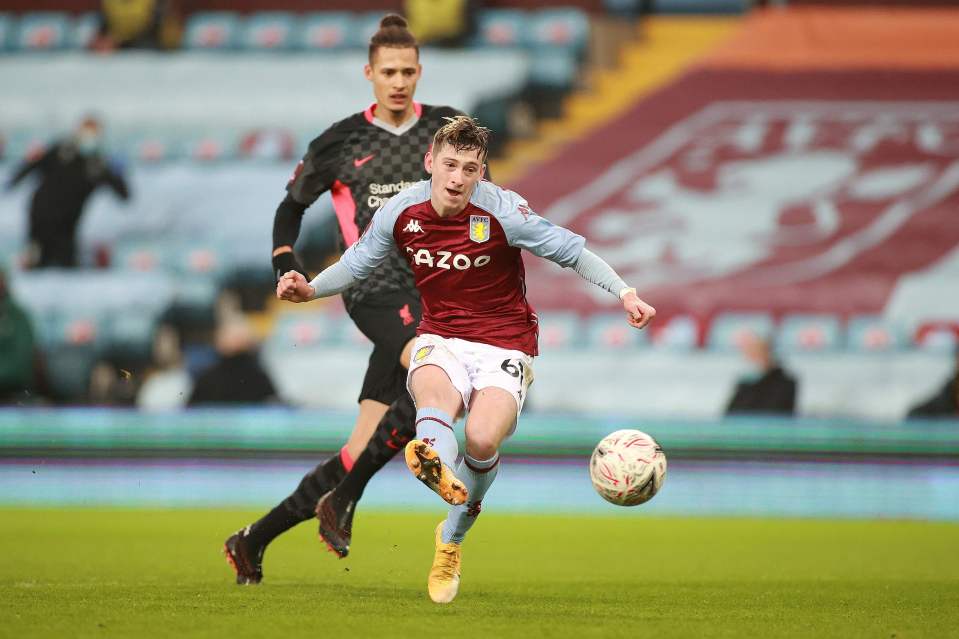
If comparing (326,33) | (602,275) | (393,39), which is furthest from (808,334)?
(602,275)

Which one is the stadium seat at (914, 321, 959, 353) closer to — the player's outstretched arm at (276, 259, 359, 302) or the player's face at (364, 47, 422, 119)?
the player's face at (364, 47, 422, 119)

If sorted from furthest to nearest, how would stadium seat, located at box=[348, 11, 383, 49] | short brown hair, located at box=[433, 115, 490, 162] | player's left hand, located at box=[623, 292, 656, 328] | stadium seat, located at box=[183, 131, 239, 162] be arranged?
stadium seat, located at box=[348, 11, 383, 49]
stadium seat, located at box=[183, 131, 239, 162]
short brown hair, located at box=[433, 115, 490, 162]
player's left hand, located at box=[623, 292, 656, 328]

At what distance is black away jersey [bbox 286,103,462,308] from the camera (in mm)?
7555

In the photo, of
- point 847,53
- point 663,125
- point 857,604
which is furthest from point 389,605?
point 847,53

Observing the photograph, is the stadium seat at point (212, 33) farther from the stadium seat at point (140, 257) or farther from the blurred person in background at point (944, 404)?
the blurred person in background at point (944, 404)

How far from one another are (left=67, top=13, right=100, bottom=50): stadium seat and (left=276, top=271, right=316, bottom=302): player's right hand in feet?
53.8

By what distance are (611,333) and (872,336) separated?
259cm

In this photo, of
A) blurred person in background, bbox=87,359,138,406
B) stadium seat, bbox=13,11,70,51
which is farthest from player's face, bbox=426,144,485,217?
stadium seat, bbox=13,11,70,51

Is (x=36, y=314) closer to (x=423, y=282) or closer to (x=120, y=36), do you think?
(x=120, y=36)

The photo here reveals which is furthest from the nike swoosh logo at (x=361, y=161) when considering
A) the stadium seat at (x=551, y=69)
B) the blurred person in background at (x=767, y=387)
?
the stadium seat at (x=551, y=69)

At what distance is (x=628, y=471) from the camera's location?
22.3 ft

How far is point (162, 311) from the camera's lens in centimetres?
1638

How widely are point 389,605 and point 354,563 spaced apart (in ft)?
7.88

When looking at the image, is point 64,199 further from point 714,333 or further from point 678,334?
point 714,333
